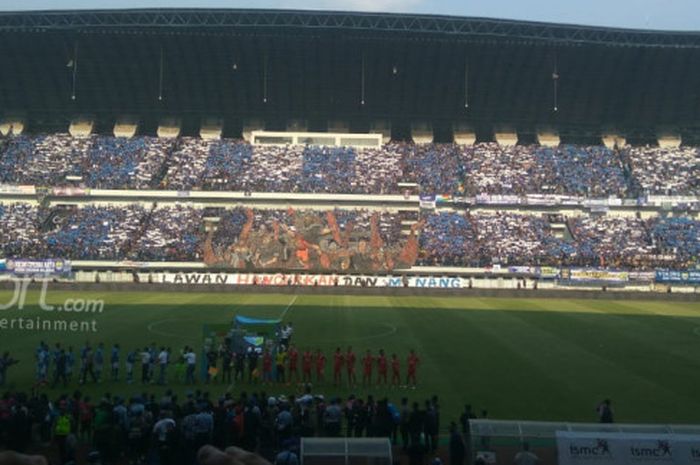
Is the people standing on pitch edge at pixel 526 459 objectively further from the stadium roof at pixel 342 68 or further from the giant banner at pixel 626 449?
the stadium roof at pixel 342 68

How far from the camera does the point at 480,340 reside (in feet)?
105

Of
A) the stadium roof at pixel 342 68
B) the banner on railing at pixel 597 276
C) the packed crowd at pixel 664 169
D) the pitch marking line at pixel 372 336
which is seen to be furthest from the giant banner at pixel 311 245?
the pitch marking line at pixel 372 336

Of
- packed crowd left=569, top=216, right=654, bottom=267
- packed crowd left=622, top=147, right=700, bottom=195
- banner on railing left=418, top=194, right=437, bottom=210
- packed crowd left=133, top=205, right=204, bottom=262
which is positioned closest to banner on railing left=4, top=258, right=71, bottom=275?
→ packed crowd left=133, top=205, right=204, bottom=262

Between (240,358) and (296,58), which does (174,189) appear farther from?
(240,358)

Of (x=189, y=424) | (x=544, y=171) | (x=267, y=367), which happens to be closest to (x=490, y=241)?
(x=544, y=171)

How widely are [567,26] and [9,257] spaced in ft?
178

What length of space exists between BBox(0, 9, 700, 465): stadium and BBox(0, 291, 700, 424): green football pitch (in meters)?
0.35

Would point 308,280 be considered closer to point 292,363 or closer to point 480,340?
point 480,340

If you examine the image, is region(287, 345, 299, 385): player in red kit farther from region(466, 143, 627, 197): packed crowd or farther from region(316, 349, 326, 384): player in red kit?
region(466, 143, 627, 197): packed crowd

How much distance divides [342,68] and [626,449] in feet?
200

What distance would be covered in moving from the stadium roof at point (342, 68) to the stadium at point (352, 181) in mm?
223

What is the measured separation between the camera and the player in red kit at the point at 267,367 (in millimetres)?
22609

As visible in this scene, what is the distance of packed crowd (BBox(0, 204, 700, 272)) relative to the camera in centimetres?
6128

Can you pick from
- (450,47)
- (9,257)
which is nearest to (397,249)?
(450,47)
